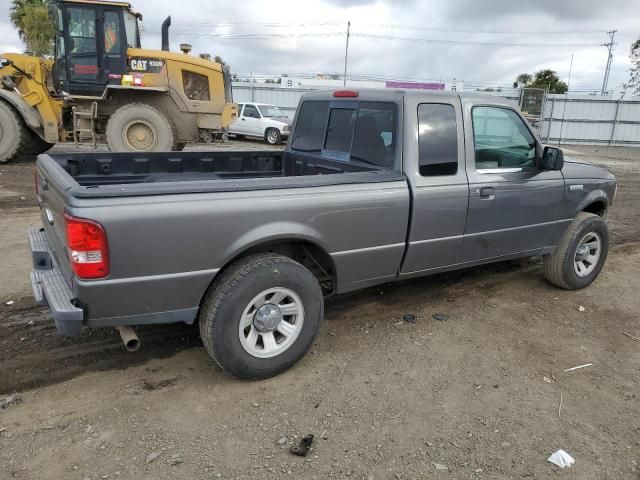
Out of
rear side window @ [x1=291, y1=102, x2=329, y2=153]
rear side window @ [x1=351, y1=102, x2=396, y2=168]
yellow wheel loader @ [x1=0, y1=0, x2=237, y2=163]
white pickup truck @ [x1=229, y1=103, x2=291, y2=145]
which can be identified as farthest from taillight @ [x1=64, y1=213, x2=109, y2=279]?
white pickup truck @ [x1=229, y1=103, x2=291, y2=145]

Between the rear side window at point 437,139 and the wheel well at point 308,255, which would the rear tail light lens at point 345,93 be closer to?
the rear side window at point 437,139

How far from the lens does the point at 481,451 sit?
2830mm

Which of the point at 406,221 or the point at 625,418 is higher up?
the point at 406,221

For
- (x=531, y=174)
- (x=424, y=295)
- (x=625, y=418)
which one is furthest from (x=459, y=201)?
(x=625, y=418)

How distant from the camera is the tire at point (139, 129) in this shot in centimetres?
1141

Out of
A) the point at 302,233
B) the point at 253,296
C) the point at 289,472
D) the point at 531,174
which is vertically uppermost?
the point at 531,174

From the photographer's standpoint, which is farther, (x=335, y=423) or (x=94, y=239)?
(x=335, y=423)

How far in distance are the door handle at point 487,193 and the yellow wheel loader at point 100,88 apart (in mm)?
8581

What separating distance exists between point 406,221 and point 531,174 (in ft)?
4.95

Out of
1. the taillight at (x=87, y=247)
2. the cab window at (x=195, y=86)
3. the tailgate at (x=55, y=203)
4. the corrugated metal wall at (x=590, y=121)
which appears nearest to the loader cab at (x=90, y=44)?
the cab window at (x=195, y=86)

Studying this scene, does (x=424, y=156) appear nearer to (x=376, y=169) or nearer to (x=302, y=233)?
(x=376, y=169)

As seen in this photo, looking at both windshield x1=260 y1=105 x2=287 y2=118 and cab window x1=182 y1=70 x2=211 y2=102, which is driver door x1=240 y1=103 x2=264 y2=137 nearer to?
windshield x1=260 y1=105 x2=287 y2=118

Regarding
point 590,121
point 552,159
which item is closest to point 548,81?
point 590,121

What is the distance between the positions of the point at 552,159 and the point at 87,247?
3.79m
